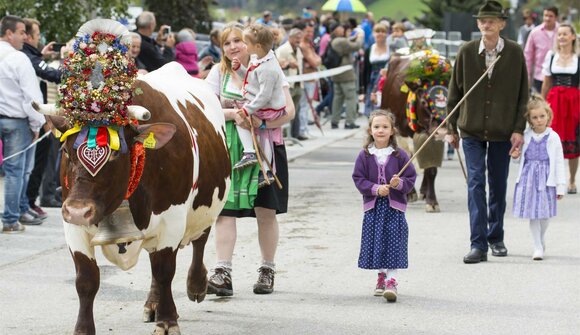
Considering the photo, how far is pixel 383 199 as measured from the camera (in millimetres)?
9703

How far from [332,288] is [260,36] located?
1.94 m

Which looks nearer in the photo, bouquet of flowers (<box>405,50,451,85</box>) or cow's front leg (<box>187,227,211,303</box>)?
cow's front leg (<box>187,227,211,303</box>)

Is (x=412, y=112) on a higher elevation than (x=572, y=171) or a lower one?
higher

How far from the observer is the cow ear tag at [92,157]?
7297 mm

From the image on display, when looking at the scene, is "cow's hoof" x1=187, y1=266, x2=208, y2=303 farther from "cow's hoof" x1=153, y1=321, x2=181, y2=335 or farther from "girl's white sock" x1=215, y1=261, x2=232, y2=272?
"cow's hoof" x1=153, y1=321, x2=181, y2=335

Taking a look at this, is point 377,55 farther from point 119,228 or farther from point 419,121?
point 119,228

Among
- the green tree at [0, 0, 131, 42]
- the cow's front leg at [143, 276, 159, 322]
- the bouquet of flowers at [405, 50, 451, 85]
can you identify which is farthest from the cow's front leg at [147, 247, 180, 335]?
the green tree at [0, 0, 131, 42]

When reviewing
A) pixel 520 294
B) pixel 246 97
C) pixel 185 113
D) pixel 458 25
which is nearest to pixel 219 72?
pixel 246 97

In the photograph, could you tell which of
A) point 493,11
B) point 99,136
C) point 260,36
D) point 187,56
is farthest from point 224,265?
point 187,56

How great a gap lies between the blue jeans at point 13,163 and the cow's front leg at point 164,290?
16.0ft

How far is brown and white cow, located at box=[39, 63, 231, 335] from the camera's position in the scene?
7.36m

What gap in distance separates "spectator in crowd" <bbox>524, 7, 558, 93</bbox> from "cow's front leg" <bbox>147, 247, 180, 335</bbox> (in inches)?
495

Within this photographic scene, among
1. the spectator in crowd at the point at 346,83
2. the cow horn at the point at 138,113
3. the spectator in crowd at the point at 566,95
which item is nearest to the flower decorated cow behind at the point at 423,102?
the spectator in crowd at the point at 566,95

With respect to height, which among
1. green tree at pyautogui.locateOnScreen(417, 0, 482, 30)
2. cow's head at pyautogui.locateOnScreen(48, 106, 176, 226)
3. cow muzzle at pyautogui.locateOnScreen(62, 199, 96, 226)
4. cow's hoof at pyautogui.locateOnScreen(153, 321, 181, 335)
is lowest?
green tree at pyautogui.locateOnScreen(417, 0, 482, 30)
